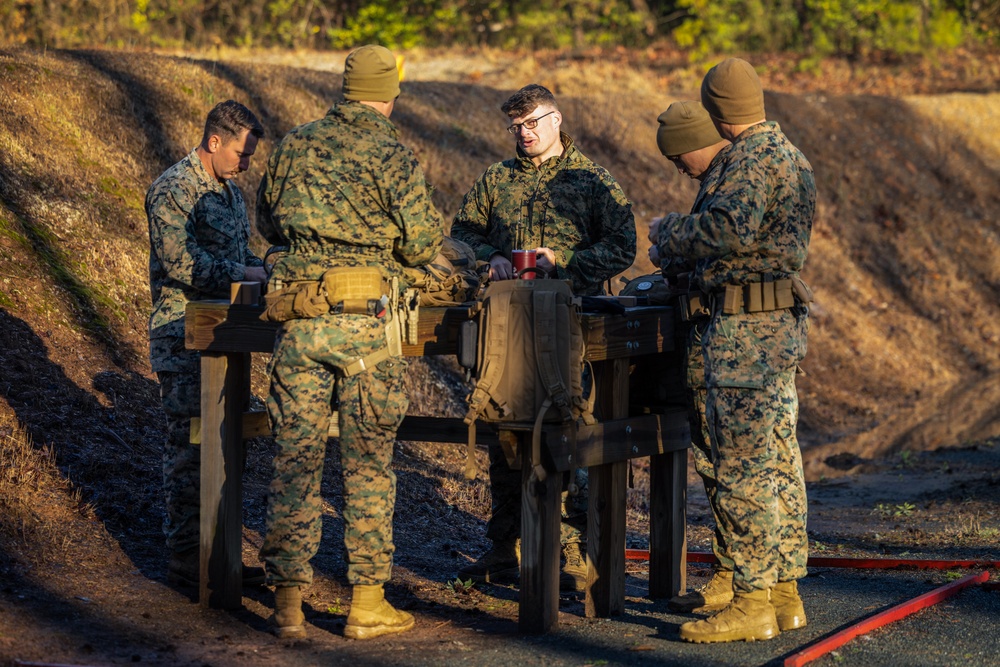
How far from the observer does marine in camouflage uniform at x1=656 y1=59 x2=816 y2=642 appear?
5.44 metres

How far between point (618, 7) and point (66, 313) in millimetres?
24690

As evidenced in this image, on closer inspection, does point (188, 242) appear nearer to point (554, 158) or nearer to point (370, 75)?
point (370, 75)

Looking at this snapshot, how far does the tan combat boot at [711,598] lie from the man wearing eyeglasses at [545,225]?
0.68 metres

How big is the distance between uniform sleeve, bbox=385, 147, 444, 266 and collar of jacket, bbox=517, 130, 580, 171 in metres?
1.30

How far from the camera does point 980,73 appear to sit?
29625 millimetres

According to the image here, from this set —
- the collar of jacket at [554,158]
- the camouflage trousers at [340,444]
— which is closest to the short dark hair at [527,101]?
the collar of jacket at [554,158]

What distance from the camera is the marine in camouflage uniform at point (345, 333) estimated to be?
17.8ft

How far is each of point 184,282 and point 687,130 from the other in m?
2.52

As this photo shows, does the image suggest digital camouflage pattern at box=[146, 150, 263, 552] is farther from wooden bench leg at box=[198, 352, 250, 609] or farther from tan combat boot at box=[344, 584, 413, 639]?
tan combat boot at box=[344, 584, 413, 639]

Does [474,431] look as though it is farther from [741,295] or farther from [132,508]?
[132,508]

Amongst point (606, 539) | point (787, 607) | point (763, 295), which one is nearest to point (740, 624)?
point (787, 607)

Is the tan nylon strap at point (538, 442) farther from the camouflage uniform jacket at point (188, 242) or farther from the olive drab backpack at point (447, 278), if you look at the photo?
the camouflage uniform jacket at point (188, 242)

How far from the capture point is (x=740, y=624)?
5465 mm

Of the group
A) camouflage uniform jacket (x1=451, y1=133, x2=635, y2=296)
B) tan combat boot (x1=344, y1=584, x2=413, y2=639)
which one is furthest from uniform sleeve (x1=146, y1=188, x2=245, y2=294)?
tan combat boot (x1=344, y1=584, x2=413, y2=639)
